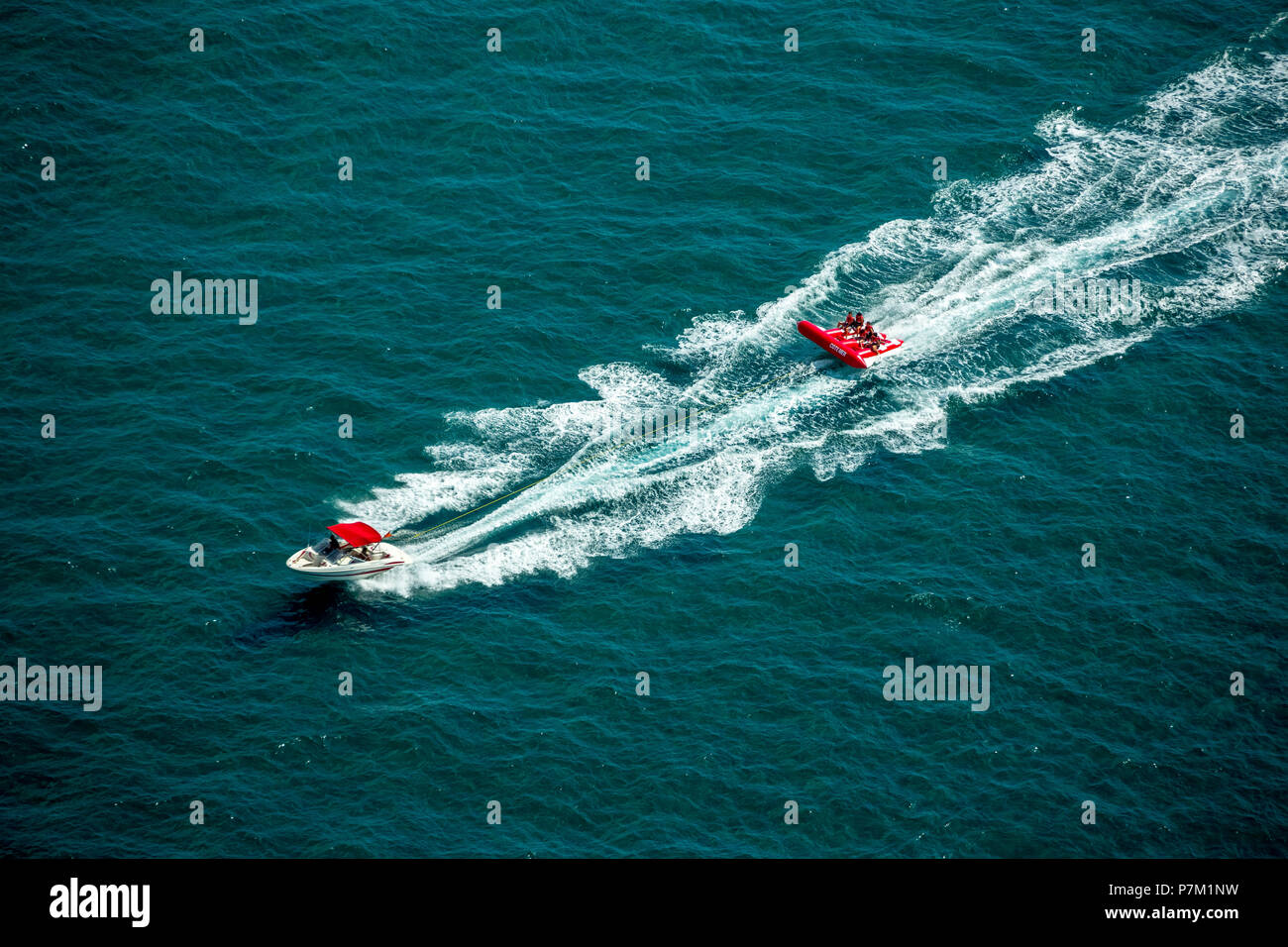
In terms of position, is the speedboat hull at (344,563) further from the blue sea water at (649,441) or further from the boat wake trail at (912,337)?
the blue sea water at (649,441)

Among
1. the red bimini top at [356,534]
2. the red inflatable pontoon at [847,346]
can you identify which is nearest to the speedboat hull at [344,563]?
the red bimini top at [356,534]

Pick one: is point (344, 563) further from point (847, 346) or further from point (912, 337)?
point (912, 337)

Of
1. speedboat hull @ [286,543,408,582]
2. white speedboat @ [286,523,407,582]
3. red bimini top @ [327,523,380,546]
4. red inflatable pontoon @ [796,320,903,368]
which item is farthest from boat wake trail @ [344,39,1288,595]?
red bimini top @ [327,523,380,546]

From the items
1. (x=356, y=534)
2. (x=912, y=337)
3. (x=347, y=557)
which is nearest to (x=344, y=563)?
(x=347, y=557)

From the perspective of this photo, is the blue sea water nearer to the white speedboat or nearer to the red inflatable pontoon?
the red inflatable pontoon

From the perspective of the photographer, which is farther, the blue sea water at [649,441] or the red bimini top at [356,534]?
the red bimini top at [356,534]
